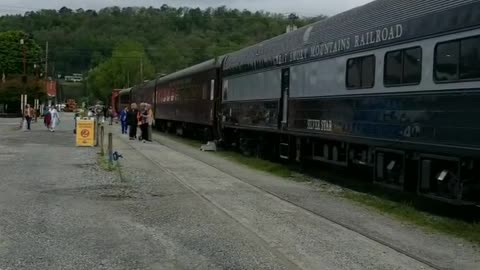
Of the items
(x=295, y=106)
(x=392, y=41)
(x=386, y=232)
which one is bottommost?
(x=386, y=232)

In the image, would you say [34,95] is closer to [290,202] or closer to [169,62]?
[169,62]

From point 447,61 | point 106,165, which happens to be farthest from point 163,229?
point 106,165

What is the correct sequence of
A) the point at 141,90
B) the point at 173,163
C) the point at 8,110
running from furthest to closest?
1. the point at 8,110
2. the point at 141,90
3. the point at 173,163

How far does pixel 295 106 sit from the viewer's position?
668 inches

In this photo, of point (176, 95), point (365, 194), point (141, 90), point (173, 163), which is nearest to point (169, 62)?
point (141, 90)

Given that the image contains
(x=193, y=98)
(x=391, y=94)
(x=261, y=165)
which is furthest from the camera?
(x=193, y=98)

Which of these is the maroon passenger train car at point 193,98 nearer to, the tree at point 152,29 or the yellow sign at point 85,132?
the yellow sign at point 85,132

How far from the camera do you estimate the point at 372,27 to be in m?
12.6

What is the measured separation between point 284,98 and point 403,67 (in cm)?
678

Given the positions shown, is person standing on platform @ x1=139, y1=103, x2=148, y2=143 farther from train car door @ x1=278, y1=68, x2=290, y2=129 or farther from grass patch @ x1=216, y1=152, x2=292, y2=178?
train car door @ x1=278, y1=68, x2=290, y2=129

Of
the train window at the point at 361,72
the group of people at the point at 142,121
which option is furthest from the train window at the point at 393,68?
the group of people at the point at 142,121

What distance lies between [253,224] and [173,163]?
10.2 meters

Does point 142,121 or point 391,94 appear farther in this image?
point 142,121

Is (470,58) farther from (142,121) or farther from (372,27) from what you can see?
(142,121)
